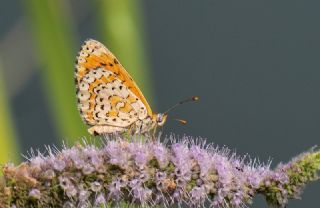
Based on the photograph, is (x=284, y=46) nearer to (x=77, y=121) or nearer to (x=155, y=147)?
(x=77, y=121)

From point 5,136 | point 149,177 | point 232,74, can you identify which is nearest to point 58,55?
point 5,136

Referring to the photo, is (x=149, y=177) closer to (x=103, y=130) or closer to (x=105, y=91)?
(x=103, y=130)

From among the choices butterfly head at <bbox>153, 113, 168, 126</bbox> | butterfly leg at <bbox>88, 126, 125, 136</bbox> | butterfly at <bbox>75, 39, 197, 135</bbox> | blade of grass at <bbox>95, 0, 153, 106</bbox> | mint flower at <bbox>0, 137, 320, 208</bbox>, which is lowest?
mint flower at <bbox>0, 137, 320, 208</bbox>

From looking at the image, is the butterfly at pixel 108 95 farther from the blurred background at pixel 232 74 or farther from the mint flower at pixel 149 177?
the blurred background at pixel 232 74

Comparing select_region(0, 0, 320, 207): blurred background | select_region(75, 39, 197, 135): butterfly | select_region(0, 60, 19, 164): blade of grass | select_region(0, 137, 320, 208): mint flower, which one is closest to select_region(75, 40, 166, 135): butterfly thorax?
select_region(75, 39, 197, 135): butterfly

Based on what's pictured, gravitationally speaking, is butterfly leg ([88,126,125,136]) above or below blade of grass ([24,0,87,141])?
below

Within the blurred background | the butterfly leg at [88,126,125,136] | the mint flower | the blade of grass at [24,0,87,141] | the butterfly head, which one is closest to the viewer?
the mint flower

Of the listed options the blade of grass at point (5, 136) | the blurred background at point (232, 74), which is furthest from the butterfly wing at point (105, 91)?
the blurred background at point (232, 74)

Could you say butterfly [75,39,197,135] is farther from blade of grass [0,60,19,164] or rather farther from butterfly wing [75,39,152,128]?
blade of grass [0,60,19,164]
